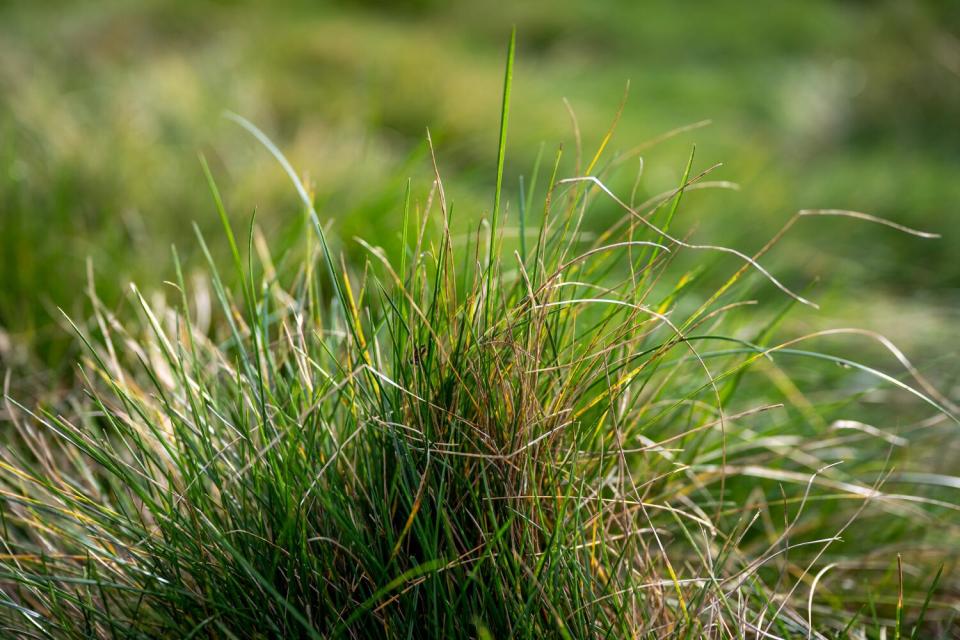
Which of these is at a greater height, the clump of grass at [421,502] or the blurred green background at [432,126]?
the clump of grass at [421,502]

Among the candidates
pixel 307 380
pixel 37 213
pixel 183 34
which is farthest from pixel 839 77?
pixel 307 380

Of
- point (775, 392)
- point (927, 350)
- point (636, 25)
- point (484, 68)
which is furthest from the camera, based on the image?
point (636, 25)

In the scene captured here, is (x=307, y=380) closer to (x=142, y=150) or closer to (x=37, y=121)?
(x=142, y=150)

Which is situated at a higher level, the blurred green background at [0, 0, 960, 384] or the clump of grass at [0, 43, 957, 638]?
the clump of grass at [0, 43, 957, 638]

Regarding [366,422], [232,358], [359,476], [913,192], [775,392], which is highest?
[366,422]

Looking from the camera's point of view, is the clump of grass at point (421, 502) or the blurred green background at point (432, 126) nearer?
the clump of grass at point (421, 502)

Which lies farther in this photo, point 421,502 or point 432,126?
point 432,126

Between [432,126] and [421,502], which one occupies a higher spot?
[421,502]

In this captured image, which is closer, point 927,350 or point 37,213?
point 37,213
